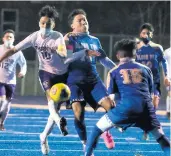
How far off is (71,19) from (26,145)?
7.69ft

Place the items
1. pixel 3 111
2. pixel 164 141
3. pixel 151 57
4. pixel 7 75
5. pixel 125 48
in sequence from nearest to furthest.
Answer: pixel 164 141, pixel 125 48, pixel 151 57, pixel 3 111, pixel 7 75

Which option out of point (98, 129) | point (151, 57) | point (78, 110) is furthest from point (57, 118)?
point (151, 57)

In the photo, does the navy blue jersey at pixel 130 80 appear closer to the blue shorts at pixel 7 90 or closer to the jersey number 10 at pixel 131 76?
the jersey number 10 at pixel 131 76

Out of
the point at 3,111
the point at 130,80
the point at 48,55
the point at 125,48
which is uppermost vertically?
the point at 125,48

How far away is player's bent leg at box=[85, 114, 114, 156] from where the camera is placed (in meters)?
7.62

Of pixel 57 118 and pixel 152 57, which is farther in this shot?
pixel 152 57

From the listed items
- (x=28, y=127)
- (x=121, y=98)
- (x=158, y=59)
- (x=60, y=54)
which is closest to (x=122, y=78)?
(x=121, y=98)

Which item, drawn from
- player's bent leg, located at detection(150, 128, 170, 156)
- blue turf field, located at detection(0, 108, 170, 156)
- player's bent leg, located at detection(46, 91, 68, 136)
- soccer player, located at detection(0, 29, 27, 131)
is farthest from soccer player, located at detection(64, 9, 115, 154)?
soccer player, located at detection(0, 29, 27, 131)

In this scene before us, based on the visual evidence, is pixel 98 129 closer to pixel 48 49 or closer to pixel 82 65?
pixel 82 65

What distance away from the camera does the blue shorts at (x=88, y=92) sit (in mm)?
8812

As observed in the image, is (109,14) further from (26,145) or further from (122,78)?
(122,78)

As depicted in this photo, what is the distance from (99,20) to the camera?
91.6 ft

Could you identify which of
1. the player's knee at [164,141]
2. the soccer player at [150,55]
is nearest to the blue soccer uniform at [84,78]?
the player's knee at [164,141]

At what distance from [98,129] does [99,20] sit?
66.9ft
